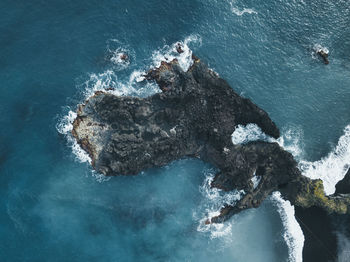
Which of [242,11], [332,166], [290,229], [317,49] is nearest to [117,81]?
[242,11]

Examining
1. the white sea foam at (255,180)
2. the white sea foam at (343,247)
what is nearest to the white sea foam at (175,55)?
the white sea foam at (255,180)

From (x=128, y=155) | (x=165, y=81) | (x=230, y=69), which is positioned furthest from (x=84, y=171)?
(x=230, y=69)

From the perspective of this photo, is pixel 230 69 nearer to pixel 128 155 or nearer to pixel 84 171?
pixel 128 155

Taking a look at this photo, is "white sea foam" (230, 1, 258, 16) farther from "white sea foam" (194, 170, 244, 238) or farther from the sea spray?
"white sea foam" (194, 170, 244, 238)

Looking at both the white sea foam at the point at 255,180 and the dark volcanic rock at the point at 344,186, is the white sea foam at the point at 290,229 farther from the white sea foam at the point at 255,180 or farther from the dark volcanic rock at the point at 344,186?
the dark volcanic rock at the point at 344,186

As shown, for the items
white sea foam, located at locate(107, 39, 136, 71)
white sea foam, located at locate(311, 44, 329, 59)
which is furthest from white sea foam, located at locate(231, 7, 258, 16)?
white sea foam, located at locate(107, 39, 136, 71)

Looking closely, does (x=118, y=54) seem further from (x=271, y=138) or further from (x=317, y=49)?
(x=317, y=49)
